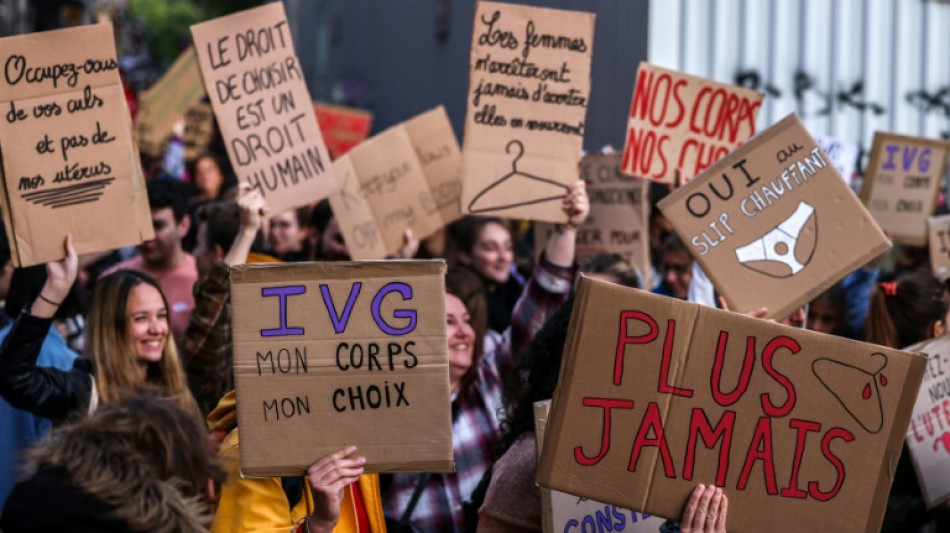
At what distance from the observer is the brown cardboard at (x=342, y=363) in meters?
3.18

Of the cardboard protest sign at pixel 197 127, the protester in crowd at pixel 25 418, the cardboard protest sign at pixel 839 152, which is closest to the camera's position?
the protester in crowd at pixel 25 418

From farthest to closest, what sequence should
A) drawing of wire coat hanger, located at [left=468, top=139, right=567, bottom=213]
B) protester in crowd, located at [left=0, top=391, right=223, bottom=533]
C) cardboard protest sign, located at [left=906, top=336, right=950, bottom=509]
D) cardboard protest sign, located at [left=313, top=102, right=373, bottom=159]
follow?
cardboard protest sign, located at [left=313, top=102, right=373, bottom=159], drawing of wire coat hanger, located at [left=468, top=139, right=567, bottom=213], cardboard protest sign, located at [left=906, top=336, right=950, bottom=509], protester in crowd, located at [left=0, top=391, right=223, bottom=533]

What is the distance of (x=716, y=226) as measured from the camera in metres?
4.17

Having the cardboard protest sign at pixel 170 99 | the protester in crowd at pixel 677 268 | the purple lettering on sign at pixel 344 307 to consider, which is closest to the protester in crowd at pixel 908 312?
the protester in crowd at pixel 677 268

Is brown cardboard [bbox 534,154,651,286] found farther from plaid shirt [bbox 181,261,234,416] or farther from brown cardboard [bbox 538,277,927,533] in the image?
brown cardboard [bbox 538,277,927,533]

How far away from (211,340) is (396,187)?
2308 mm

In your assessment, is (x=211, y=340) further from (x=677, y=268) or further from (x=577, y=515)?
(x=677, y=268)

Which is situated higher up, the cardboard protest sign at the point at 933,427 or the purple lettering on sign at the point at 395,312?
the purple lettering on sign at the point at 395,312

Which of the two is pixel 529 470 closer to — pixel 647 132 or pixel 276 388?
pixel 276 388

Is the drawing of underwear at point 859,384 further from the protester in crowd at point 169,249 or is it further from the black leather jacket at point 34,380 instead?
the protester in crowd at point 169,249

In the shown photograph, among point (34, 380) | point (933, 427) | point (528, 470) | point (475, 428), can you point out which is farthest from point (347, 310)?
point (933, 427)

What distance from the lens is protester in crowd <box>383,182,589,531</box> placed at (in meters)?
3.96

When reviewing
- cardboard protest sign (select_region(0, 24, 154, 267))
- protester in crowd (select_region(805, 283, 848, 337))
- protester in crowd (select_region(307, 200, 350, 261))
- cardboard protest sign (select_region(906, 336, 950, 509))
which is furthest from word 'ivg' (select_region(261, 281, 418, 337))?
protester in crowd (select_region(307, 200, 350, 261))

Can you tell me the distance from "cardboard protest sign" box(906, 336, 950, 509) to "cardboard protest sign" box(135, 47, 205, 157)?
7418mm
